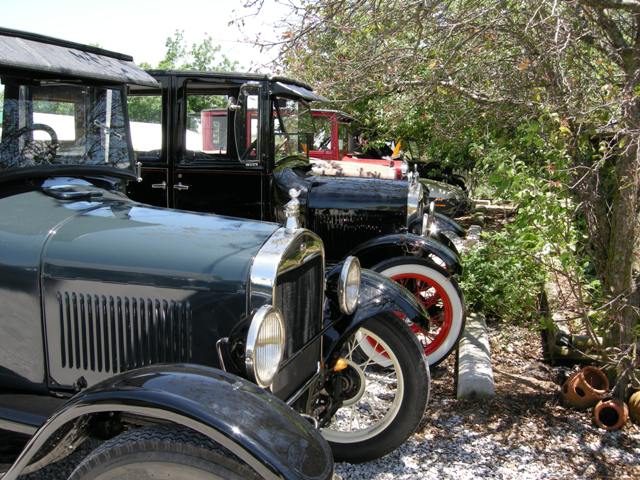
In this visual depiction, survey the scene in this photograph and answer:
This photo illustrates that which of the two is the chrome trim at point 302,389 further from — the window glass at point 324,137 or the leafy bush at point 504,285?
the window glass at point 324,137

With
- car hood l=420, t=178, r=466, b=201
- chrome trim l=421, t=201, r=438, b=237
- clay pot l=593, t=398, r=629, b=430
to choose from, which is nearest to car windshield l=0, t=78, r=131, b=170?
chrome trim l=421, t=201, r=438, b=237

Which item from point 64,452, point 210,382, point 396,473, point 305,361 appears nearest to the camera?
point 210,382

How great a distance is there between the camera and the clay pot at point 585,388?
3863 mm

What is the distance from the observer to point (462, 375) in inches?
167

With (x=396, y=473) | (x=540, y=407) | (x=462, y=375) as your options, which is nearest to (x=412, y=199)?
(x=462, y=375)

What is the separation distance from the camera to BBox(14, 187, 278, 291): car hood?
247cm

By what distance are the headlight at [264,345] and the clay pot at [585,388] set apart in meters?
2.26

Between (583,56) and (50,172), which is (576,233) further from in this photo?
(50,172)

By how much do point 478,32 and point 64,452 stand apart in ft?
10.9

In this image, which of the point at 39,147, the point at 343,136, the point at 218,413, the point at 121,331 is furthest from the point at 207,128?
the point at 343,136

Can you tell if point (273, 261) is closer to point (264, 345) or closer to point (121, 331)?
point (264, 345)

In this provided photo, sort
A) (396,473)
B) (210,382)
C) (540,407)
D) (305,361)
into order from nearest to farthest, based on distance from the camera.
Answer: (210,382) < (305,361) < (396,473) < (540,407)

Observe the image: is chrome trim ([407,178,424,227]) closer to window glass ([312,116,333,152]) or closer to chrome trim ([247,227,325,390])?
chrome trim ([247,227,325,390])

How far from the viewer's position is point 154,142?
5305mm
